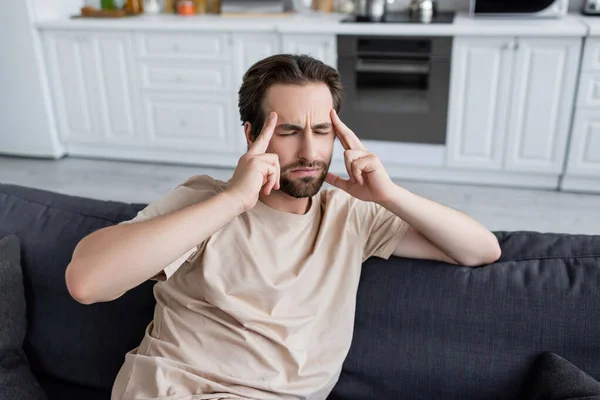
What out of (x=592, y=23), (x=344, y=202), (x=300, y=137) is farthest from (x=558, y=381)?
(x=592, y=23)

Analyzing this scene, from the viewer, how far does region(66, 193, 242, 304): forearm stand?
1.12 meters

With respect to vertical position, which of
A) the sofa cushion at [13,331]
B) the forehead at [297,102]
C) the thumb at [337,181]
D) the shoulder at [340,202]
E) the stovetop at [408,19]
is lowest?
the sofa cushion at [13,331]

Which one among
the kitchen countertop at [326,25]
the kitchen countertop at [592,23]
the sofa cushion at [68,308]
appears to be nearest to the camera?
the sofa cushion at [68,308]

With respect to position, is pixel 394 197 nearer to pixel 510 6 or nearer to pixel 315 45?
pixel 315 45

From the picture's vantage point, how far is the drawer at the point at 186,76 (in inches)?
153

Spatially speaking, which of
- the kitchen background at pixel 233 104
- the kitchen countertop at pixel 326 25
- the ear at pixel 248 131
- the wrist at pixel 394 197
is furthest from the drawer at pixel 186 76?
the wrist at pixel 394 197

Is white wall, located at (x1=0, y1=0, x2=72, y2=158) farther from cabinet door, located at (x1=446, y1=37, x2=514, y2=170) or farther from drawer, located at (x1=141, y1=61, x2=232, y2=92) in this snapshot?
cabinet door, located at (x1=446, y1=37, x2=514, y2=170)

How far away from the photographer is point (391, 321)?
1.36 m

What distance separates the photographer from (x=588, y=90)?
10.9 feet

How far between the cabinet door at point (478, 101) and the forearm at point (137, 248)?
8.60ft

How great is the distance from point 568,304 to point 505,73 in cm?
241

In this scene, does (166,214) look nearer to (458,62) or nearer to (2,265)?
(2,265)

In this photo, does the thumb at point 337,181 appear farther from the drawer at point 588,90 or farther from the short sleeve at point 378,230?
the drawer at point 588,90

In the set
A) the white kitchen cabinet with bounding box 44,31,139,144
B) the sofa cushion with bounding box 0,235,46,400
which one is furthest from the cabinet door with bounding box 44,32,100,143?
the sofa cushion with bounding box 0,235,46,400
